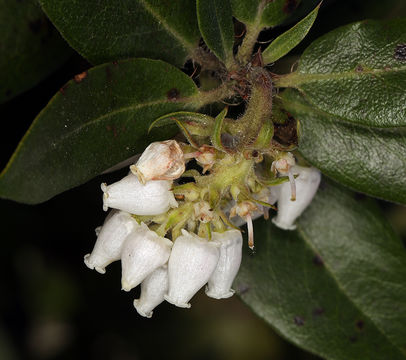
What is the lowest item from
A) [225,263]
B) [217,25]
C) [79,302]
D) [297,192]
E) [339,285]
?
[79,302]

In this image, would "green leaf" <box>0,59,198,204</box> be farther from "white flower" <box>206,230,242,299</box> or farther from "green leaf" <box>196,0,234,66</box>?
"white flower" <box>206,230,242,299</box>

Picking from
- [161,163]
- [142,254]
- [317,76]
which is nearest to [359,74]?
[317,76]

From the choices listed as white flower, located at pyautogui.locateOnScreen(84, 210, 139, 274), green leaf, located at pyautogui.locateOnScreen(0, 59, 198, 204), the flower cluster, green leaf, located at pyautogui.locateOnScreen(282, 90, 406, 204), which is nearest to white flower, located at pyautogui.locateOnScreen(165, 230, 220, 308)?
the flower cluster

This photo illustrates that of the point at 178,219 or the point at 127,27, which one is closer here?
the point at 178,219

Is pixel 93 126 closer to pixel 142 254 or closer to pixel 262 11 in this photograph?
pixel 142 254

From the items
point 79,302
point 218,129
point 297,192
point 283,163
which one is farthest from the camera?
point 79,302

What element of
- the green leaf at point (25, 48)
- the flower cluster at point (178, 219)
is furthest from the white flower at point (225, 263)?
the green leaf at point (25, 48)

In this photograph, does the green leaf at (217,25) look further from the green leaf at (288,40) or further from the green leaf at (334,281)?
the green leaf at (334,281)

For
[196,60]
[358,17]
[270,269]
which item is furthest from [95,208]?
[358,17]
